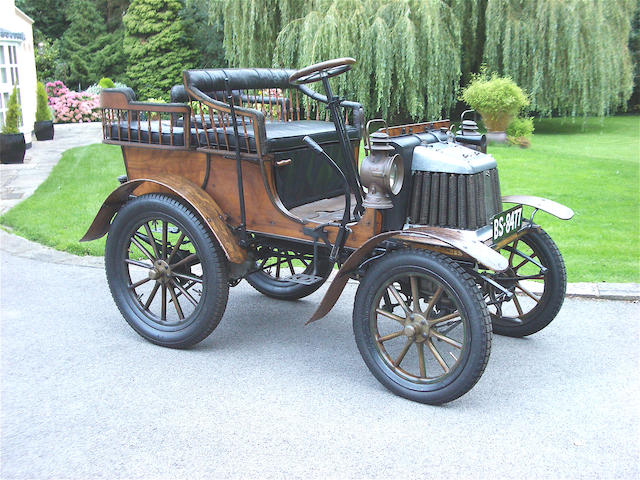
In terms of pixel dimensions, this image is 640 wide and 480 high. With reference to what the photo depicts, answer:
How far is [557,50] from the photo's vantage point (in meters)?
12.8

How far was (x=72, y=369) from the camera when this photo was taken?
3.74 meters

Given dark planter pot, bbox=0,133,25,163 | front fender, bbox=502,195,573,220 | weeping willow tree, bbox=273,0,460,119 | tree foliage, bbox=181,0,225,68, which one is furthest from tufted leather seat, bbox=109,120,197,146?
tree foliage, bbox=181,0,225,68

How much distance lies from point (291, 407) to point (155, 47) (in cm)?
2117

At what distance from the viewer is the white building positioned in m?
13.4

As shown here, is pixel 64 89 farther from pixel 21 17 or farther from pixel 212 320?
pixel 212 320

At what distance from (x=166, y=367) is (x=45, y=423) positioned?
0.77 meters

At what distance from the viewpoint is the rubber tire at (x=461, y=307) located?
304 cm

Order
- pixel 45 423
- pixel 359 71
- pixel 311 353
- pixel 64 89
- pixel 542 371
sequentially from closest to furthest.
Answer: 1. pixel 45 423
2. pixel 542 371
3. pixel 311 353
4. pixel 359 71
5. pixel 64 89

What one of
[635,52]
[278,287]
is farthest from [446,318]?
[635,52]

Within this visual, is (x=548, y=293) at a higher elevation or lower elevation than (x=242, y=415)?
higher

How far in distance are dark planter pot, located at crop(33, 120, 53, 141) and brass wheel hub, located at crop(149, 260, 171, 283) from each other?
12.0m

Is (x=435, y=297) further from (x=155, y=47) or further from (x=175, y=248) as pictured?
(x=155, y=47)

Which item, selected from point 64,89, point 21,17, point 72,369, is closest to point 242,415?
point 72,369

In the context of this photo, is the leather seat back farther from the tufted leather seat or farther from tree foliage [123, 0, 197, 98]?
tree foliage [123, 0, 197, 98]
